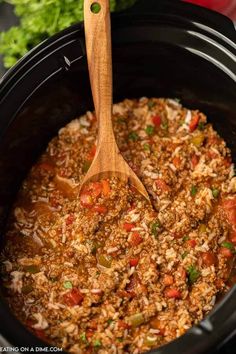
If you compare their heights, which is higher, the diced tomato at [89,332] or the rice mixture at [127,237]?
the rice mixture at [127,237]

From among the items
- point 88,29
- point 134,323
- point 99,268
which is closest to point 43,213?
point 99,268

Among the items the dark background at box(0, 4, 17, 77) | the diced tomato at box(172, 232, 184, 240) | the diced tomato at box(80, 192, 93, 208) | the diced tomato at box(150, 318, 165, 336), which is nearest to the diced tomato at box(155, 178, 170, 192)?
the diced tomato at box(172, 232, 184, 240)

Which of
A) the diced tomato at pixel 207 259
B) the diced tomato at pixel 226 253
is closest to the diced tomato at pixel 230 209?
the diced tomato at pixel 226 253

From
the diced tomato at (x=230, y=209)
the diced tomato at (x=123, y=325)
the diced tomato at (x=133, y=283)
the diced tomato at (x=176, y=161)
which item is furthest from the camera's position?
the diced tomato at (x=176, y=161)

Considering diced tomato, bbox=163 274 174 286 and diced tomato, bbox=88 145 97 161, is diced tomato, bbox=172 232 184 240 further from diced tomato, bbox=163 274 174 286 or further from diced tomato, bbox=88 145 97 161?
diced tomato, bbox=88 145 97 161

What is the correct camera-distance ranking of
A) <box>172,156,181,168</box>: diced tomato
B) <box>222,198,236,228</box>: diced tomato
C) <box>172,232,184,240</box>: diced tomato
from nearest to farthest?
<box>172,232,184,240</box>: diced tomato, <box>222,198,236,228</box>: diced tomato, <box>172,156,181,168</box>: diced tomato

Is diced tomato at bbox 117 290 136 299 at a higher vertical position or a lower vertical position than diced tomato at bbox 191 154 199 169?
lower

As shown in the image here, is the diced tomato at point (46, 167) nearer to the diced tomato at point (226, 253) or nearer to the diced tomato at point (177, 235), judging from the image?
the diced tomato at point (177, 235)
